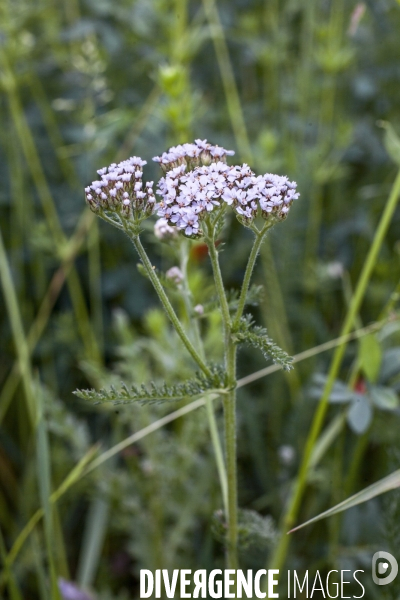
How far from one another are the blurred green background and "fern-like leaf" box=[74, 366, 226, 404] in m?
0.46

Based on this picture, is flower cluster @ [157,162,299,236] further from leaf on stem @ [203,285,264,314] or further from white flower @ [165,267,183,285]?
white flower @ [165,267,183,285]

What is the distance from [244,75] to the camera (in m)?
3.58

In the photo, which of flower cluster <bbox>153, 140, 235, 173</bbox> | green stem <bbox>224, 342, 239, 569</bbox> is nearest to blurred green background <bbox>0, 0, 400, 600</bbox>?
green stem <bbox>224, 342, 239, 569</bbox>

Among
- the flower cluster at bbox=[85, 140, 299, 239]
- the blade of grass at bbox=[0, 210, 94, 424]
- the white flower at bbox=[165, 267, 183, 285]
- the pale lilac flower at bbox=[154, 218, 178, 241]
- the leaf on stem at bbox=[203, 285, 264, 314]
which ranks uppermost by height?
the blade of grass at bbox=[0, 210, 94, 424]

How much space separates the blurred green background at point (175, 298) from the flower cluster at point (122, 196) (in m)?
0.61

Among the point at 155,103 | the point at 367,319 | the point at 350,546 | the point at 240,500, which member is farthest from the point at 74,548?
the point at 155,103

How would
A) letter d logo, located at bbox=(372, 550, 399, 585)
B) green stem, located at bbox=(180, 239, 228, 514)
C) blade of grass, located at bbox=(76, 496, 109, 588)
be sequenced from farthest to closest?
1. blade of grass, located at bbox=(76, 496, 109, 588)
2. letter d logo, located at bbox=(372, 550, 399, 585)
3. green stem, located at bbox=(180, 239, 228, 514)

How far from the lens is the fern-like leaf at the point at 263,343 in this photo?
1162mm

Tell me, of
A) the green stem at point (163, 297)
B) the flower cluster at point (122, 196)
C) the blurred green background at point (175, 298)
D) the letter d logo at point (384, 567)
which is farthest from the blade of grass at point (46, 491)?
the letter d logo at point (384, 567)

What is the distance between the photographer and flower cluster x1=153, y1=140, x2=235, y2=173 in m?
1.35

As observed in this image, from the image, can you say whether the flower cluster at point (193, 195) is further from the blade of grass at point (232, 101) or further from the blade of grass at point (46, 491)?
the blade of grass at point (232, 101)

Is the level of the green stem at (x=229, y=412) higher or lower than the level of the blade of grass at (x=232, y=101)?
lower

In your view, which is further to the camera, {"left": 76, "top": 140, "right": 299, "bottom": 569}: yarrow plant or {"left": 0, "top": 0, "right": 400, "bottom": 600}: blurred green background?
{"left": 0, "top": 0, "right": 400, "bottom": 600}: blurred green background

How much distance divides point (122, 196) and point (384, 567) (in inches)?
49.4
